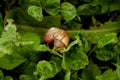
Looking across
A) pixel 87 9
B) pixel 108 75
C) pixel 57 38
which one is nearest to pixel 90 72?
pixel 108 75

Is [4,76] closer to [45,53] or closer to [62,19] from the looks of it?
[45,53]

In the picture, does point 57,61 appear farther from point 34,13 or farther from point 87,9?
point 87,9

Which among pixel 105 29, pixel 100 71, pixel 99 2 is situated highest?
pixel 99 2

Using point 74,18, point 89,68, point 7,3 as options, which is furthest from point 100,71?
point 7,3

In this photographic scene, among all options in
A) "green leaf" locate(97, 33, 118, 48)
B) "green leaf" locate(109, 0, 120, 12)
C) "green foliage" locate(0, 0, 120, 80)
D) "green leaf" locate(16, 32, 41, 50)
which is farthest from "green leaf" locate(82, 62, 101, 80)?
"green leaf" locate(109, 0, 120, 12)

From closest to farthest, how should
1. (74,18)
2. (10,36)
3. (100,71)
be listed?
(10,36) < (100,71) < (74,18)
